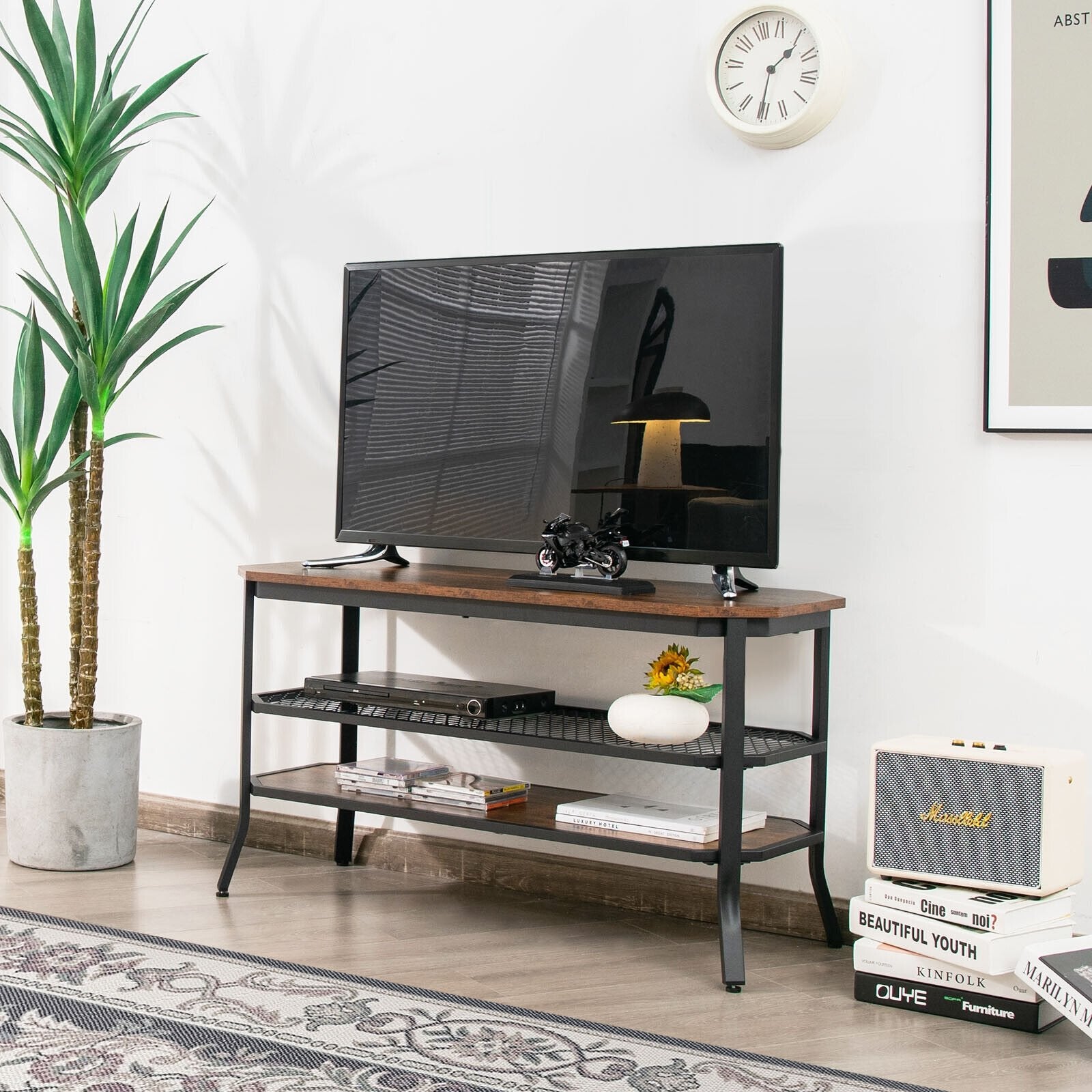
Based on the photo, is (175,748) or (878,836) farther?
(175,748)

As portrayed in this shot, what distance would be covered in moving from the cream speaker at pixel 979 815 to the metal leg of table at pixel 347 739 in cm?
129

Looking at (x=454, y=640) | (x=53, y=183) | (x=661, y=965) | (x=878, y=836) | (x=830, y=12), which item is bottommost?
(x=661, y=965)

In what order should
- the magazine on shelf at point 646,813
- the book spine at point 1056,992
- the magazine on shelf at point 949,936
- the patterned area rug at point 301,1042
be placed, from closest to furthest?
the patterned area rug at point 301,1042, the book spine at point 1056,992, the magazine on shelf at point 949,936, the magazine on shelf at point 646,813

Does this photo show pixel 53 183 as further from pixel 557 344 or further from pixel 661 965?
pixel 661 965

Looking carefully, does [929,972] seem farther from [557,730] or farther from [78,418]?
[78,418]

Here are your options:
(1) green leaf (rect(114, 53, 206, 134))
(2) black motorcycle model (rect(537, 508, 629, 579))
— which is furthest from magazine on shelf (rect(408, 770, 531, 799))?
(1) green leaf (rect(114, 53, 206, 134))

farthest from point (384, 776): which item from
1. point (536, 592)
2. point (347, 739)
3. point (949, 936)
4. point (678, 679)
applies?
point (949, 936)

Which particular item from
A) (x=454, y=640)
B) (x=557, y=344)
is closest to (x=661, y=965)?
(x=454, y=640)

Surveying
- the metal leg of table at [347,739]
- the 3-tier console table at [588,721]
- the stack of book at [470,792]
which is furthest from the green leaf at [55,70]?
the stack of book at [470,792]

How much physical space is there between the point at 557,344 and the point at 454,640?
769 mm

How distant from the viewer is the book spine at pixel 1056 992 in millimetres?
2174

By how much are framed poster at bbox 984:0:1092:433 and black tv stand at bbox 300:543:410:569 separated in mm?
1304

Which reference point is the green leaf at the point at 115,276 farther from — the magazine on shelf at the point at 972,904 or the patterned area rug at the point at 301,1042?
the magazine on shelf at the point at 972,904

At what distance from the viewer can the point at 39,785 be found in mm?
3254
